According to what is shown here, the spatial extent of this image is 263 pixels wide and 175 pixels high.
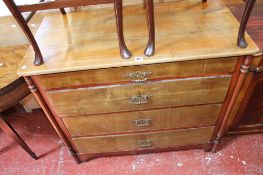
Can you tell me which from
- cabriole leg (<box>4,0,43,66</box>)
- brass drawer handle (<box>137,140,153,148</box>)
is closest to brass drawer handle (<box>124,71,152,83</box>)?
cabriole leg (<box>4,0,43,66</box>)

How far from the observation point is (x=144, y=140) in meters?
1.26

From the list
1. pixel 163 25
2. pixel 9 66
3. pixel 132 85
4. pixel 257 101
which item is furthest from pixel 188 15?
pixel 9 66

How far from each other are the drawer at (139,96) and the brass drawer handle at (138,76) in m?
0.03

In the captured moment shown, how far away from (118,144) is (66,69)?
622 millimetres

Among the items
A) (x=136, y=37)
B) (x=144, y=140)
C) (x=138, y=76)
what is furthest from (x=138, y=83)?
(x=144, y=140)

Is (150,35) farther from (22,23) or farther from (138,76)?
(22,23)

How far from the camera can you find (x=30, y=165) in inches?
57.0

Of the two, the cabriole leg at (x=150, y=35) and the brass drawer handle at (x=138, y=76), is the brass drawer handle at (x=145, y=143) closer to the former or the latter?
the brass drawer handle at (x=138, y=76)

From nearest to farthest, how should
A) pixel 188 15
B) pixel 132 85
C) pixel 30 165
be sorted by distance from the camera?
pixel 132 85
pixel 188 15
pixel 30 165

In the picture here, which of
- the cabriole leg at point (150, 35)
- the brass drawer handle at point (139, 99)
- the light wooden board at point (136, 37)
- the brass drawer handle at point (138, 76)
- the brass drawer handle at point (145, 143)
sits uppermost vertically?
the cabriole leg at point (150, 35)

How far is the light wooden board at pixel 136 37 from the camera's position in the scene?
0.83 m

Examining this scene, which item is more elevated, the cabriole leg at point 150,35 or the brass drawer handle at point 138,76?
the cabriole leg at point 150,35

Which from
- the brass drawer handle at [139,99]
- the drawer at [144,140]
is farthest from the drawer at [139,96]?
the drawer at [144,140]

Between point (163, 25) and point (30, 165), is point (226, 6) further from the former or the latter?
point (30, 165)
